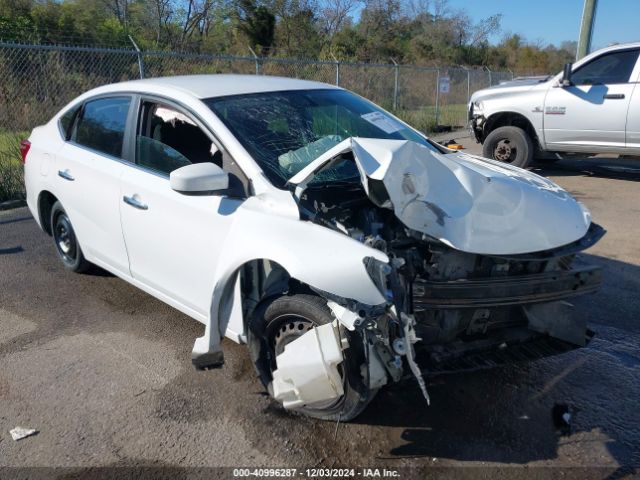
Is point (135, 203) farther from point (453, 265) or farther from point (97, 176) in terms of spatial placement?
point (453, 265)

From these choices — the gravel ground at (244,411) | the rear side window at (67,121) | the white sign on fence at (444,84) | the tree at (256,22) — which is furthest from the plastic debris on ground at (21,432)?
the tree at (256,22)

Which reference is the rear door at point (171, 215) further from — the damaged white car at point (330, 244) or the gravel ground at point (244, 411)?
the gravel ground at point (244, 411)

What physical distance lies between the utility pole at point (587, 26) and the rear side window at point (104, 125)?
12.7 meters

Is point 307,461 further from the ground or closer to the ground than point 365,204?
closer to the ground

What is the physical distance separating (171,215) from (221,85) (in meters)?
1.00

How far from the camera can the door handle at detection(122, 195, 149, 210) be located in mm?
3508

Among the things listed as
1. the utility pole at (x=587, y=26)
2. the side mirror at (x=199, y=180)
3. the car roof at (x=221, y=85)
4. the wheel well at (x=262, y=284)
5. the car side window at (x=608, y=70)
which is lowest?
the wheel well at (x=262, y=284)

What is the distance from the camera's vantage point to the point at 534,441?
277 centimetres

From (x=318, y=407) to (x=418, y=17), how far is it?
46146mm

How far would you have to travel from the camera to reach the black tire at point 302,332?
262cm

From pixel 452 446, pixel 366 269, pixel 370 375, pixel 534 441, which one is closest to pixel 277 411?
pixel 370 375

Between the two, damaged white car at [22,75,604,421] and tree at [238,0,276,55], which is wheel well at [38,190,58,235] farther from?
tree at [238,0,276,55]

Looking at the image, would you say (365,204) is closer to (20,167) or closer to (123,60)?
(20,167)

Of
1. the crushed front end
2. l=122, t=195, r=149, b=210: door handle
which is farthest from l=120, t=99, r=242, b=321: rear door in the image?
the crushed front end
